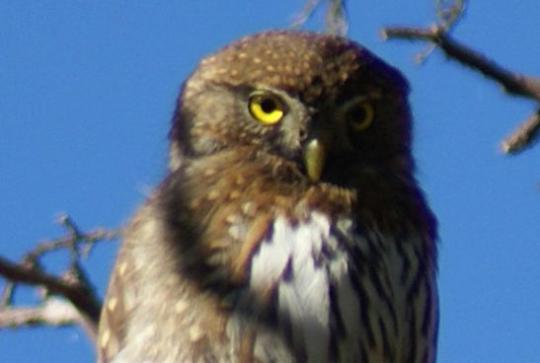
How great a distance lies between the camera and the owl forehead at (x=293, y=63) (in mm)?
2701

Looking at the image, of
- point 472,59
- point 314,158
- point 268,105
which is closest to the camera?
point 472,59

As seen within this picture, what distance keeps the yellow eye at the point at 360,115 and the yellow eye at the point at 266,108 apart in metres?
0.18

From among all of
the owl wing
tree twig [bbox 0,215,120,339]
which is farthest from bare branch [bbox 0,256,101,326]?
the owl wing

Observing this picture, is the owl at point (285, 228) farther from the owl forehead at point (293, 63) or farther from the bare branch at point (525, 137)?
the bare branch at point (525, 137)

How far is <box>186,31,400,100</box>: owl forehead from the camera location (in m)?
2.70

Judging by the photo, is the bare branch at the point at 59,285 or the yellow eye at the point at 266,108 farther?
the yellow eye at the point at 266,108

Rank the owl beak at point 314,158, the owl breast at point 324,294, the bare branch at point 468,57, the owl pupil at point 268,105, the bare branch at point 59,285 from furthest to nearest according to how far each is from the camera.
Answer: the owl pupil at point 268,105 < the owl beak at point 314,158 < the owl breast at point 324,294 < the bare branch at point 59,285 < the bare branch at point 468,57

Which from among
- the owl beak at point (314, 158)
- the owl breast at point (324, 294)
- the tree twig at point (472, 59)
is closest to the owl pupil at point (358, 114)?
the owl beak at point (314, 158)

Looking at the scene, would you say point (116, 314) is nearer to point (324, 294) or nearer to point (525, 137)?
point (324, 294)

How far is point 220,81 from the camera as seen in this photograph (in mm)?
2887

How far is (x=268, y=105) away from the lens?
2.74 meters

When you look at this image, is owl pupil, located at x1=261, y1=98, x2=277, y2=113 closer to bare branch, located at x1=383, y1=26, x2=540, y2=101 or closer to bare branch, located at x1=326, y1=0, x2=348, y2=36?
bare branch, located at x1=326, y1=0, x2=348, y2=36

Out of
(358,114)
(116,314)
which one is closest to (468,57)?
(358,114)

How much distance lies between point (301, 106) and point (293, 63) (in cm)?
16
